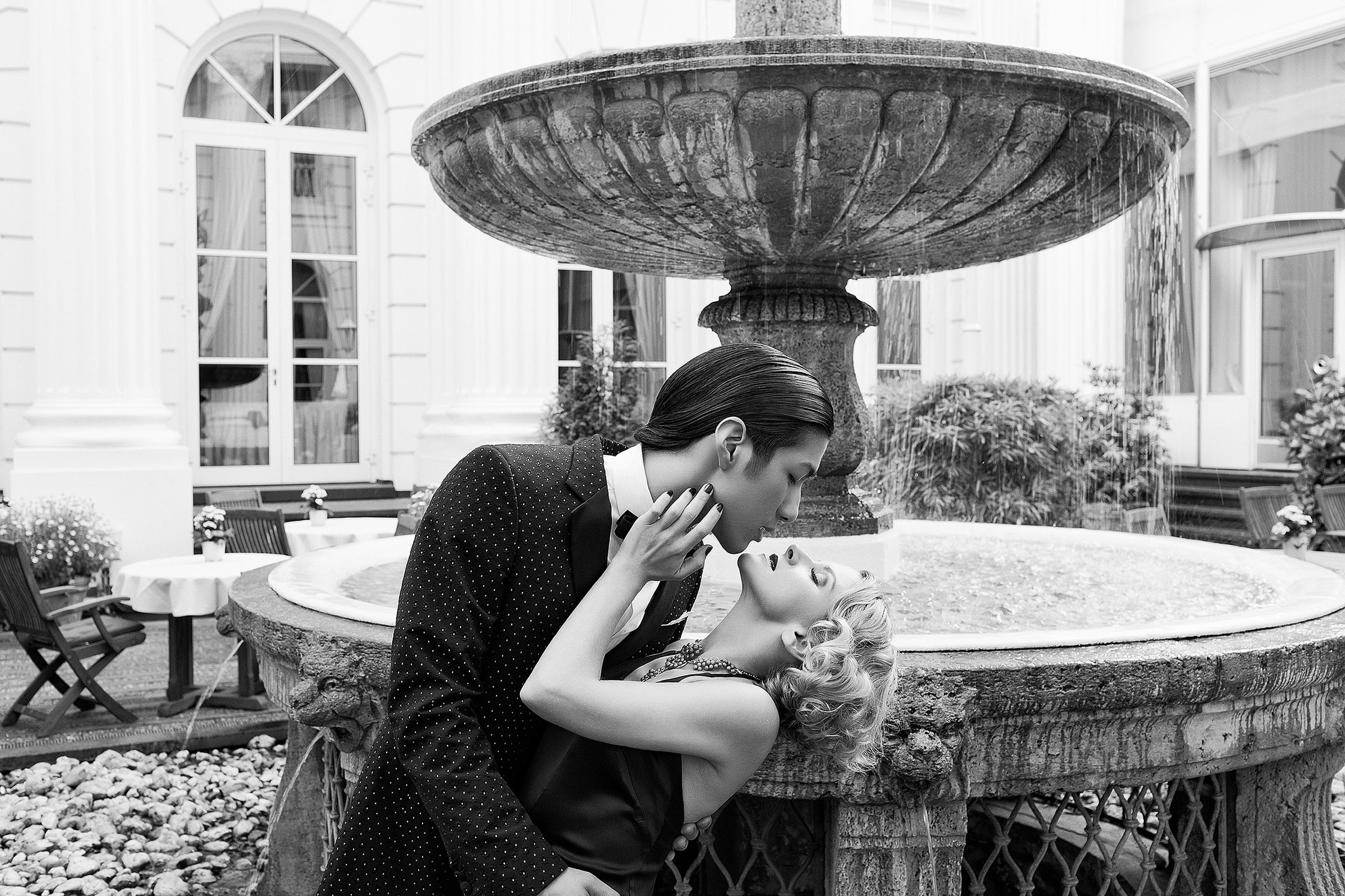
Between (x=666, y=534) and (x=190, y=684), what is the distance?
225 inches

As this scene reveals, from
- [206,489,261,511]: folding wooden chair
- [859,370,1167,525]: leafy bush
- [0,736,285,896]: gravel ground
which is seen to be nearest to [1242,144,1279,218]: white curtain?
[859,370,1167,525]: leafy bush

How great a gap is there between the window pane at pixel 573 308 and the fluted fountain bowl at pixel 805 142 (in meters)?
9.97

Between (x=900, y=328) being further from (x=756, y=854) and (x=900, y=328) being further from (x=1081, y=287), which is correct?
(x=756, y=854)

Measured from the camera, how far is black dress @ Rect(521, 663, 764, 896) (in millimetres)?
1553

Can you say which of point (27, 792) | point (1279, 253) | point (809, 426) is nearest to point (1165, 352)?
point (1279, 253)

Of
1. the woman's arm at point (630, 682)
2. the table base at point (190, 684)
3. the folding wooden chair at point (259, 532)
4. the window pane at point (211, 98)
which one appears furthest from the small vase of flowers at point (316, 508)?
the woman's arm at point (630, 682)

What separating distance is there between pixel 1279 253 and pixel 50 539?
13108mm

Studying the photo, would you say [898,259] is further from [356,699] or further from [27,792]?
[27,792]

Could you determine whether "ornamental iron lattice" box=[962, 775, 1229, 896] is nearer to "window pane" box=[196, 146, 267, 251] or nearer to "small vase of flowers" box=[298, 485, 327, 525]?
"small vase of flowers" box=[298, 485, 327, 525]

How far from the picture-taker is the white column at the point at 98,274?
9570mm

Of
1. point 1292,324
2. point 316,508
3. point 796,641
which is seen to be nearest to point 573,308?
point 316,508

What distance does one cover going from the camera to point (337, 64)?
12586 millimetres

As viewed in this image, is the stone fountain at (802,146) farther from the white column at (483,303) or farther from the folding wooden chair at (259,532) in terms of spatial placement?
the white column at (483,303)

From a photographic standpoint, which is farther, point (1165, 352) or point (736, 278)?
point (1165, 352)
